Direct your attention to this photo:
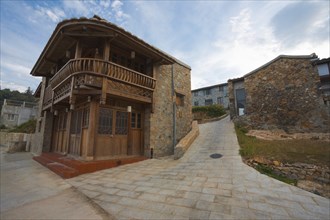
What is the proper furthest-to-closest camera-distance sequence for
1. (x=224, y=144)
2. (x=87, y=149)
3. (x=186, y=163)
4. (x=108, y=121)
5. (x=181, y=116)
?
1. (x=181, y=116)
2. (x=224, y=144)
3. (x=108, y=121)
4. (x=186, y=163)
5. (x=87, y=149)

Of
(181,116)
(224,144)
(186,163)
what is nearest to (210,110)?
(181,116)

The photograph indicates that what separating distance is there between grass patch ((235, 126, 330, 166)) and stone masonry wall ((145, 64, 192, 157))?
436cm

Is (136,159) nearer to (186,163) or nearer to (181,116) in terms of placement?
(186,163)

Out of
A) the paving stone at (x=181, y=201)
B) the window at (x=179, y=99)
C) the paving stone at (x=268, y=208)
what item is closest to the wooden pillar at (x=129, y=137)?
the window at (x=179, y=99)

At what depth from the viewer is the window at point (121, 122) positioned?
884 cm

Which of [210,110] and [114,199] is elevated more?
[210,110]

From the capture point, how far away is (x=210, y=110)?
23.9 meters

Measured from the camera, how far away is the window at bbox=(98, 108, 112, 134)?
8.14 meters

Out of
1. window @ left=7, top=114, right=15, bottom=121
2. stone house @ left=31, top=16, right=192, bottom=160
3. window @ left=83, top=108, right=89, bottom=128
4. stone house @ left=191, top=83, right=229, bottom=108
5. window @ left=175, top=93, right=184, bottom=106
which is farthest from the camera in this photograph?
window @ left=7, top=114, right=15, bottom=121

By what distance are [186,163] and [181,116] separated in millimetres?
5053

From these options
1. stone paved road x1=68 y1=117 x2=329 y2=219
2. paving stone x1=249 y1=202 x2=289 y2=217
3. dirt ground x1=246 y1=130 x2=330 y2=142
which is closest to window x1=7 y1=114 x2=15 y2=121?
stone paved road x1=68 y1=117 x2=329 y2=219

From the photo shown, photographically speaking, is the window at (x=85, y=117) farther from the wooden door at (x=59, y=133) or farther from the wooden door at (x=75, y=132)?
the wooden door at (x=59, y=133)

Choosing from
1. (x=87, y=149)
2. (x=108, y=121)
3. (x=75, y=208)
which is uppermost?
(x=108, y=121)

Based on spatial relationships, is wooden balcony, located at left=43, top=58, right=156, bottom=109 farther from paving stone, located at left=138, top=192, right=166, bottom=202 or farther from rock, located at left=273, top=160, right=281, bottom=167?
rock, located at left=273, top=160, right=281, bottom=167
